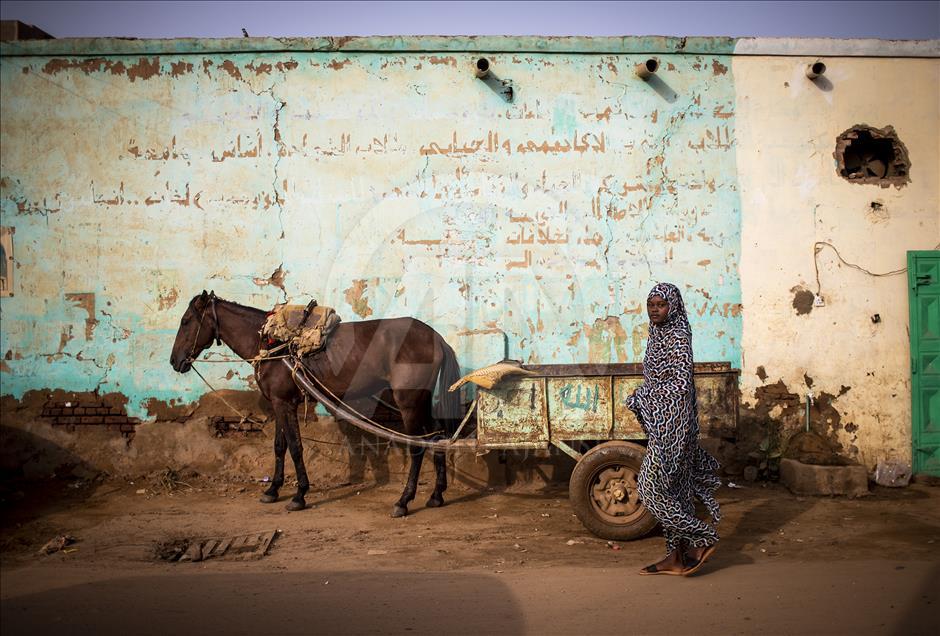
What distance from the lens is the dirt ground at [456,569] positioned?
13.0ft

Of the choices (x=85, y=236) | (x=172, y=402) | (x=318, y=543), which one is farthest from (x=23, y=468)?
(x=318, y=543)

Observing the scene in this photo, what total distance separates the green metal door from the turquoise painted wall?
1.90 m

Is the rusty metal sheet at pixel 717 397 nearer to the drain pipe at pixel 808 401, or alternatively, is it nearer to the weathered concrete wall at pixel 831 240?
the weathered concrete wall at pixel 831 240

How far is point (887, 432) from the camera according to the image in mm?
7633

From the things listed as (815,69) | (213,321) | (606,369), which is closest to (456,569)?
(606,369)

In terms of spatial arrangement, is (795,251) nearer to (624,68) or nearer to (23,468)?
(624,68)

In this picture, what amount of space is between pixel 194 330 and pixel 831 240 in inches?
263

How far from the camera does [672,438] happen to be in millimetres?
→ 4656

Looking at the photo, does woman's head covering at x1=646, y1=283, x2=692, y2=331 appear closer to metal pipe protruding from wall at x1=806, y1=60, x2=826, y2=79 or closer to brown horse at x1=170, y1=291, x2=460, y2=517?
brown horse at x1=170, y1=291, x2=460, y2=517

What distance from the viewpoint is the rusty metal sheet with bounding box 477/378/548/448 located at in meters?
5.66

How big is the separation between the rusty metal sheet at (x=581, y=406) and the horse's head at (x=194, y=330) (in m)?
3.51

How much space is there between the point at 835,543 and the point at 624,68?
5.10 m

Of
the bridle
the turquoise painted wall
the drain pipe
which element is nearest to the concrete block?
the drain pipe

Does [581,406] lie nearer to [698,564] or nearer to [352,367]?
[698,564]
